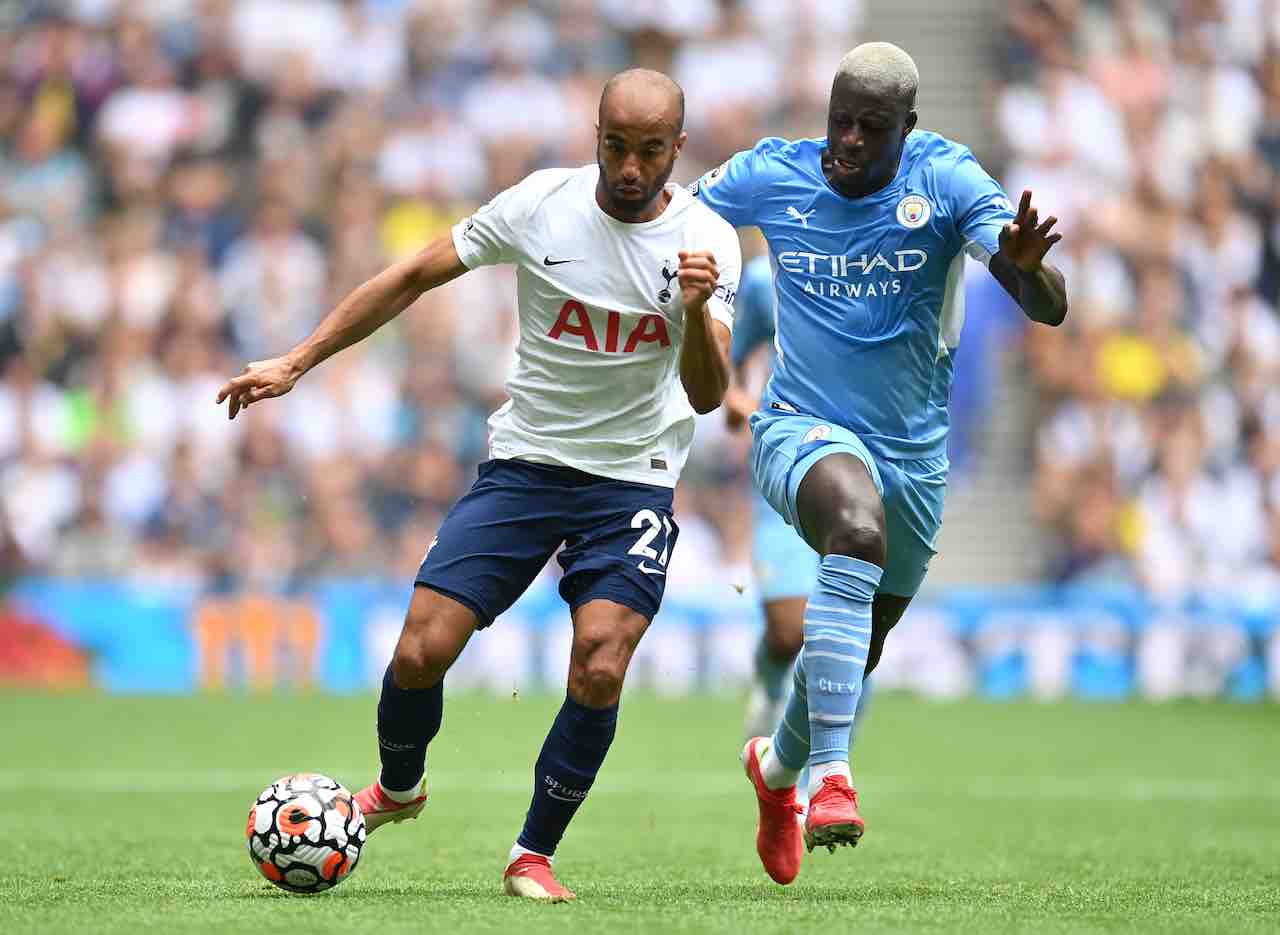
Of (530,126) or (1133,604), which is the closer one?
(1133,604)

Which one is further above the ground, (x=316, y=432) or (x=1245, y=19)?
(x=1245, y=19)

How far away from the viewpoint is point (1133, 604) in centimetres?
1812

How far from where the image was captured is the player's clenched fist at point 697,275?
20.6 feet

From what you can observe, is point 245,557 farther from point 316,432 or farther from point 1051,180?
point 1051,180

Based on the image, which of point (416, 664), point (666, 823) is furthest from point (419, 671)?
point (666, 823)

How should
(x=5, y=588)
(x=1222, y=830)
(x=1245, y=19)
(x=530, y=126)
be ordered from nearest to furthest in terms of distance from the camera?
(x=1222, y=830), (x=5, y=588), (x=530, y=126), (x=1245, y=19)

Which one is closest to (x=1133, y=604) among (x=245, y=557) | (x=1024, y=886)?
(x=245, y=557)

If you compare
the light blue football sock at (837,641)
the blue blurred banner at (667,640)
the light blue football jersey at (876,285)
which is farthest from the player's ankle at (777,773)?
the blue blurred banner at (667,640)

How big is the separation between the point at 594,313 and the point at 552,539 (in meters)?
0.75

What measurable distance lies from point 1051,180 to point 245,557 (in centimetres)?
837

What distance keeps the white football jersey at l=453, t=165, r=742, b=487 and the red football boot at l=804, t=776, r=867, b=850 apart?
1.23 m

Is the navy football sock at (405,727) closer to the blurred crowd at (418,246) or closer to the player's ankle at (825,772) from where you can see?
the player's ankle at (825,772)

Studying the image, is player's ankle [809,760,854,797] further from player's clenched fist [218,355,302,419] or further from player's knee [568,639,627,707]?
player's clenched fist [218,355,302,419]

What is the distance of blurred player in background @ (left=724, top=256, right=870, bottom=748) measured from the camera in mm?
9617
